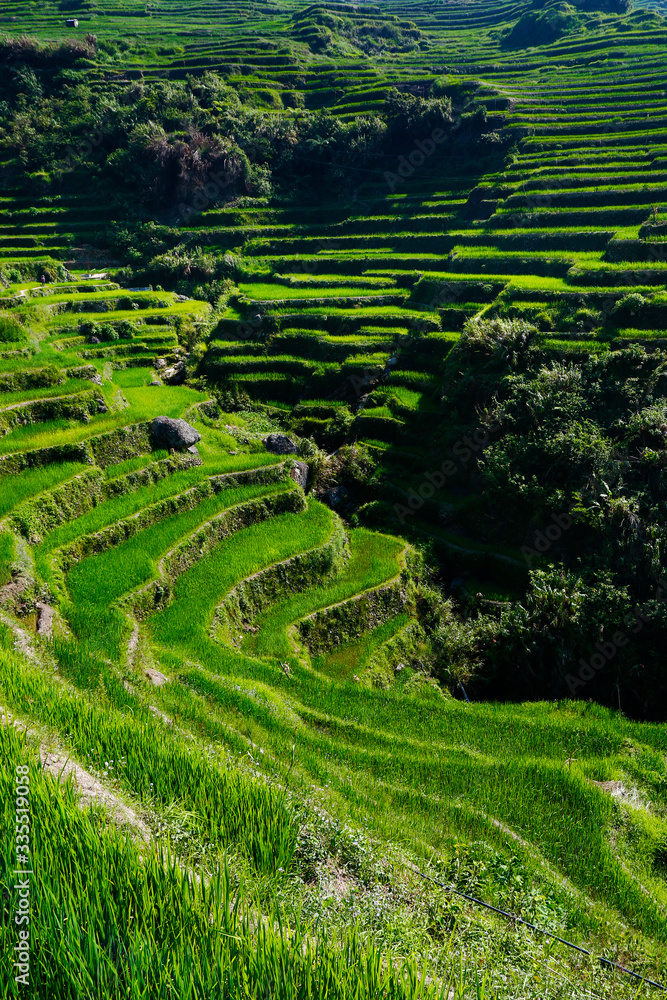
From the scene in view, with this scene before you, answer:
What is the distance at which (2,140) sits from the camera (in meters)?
44.9

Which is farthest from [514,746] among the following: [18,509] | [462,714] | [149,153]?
[149,153]

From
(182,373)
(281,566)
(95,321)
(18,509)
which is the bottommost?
(281,566)

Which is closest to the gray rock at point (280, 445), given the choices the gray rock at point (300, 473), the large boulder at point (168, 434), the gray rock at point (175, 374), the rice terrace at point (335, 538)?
the rice terrace at point (335, 538)

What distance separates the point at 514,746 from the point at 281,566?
7.57 metres

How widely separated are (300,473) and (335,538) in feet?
13.6

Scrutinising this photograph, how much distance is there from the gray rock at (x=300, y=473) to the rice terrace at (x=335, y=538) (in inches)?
25.6

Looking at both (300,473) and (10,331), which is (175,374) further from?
(300,473)

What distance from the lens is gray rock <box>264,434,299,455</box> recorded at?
23362 mm

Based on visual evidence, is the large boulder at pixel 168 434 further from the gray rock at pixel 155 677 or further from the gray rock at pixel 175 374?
the gray rock at pixel 155 677

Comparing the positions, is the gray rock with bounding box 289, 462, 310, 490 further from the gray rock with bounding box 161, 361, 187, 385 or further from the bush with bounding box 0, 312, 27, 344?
the bush with bounding box 0, 312, 27, 344

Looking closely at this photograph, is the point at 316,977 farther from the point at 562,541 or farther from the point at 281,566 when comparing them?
the point at 562,541

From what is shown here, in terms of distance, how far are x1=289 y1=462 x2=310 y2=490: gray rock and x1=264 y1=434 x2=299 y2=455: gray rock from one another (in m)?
1.59

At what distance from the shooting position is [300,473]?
847 inches

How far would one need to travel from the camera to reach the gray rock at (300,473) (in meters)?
21.1
